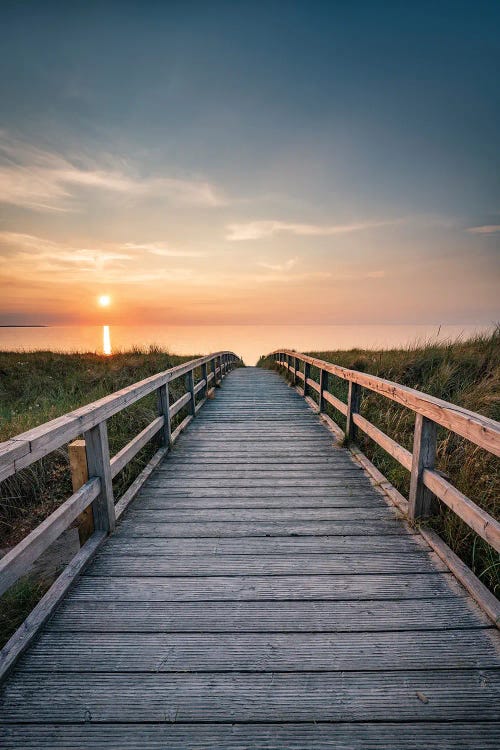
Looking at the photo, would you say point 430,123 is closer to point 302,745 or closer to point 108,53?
point 108,53

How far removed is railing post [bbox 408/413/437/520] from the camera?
8.25ft

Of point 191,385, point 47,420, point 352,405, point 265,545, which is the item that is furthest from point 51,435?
point 191,385

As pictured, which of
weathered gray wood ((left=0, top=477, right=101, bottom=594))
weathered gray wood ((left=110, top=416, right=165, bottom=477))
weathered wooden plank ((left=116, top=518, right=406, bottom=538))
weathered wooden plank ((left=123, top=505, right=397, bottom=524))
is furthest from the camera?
weathered wooden plank ((left=123, top=505, right=397, bottom=524))

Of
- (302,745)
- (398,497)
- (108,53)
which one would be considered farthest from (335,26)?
(302,745)

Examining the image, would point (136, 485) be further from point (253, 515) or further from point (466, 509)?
point (466, 509)

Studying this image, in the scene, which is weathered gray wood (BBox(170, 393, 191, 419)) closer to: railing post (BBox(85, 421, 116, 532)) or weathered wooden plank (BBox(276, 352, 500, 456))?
railing post (BBox(85, 421, 116, 532))

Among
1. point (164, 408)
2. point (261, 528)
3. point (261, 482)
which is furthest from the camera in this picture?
point (164, 408)

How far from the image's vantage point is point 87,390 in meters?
9.04

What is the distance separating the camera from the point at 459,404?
5285 millimetres

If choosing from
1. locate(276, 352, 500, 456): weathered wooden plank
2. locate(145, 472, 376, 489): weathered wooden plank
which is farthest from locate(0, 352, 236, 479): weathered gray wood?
locate(276, 352, 500, 456): weathered wooden plank

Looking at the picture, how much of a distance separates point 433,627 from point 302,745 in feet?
2.97

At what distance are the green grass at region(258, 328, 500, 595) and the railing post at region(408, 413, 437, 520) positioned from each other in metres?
0.12

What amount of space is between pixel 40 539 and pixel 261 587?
1256 millimetres

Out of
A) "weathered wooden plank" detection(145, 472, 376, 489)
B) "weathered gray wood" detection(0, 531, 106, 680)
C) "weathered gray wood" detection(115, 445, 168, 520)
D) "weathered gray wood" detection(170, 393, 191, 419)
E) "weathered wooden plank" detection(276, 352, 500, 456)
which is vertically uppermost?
"weathered wooden plank" detection(276, 352, 500, 456)
